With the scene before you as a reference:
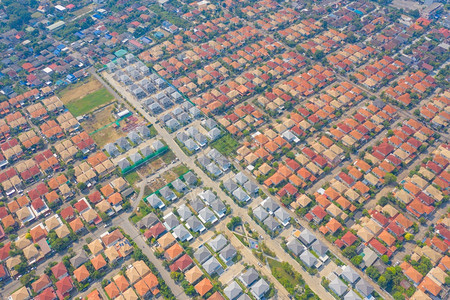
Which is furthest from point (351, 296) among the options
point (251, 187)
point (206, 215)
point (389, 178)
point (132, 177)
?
point (132, 177)

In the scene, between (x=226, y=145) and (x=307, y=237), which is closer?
(x=307, y=237)

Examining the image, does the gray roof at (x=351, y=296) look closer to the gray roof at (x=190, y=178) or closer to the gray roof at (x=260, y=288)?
the gray roof at (x=260, y=288)

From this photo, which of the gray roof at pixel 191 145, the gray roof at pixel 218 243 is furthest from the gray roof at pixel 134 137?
the gray roof at pixel 218 243

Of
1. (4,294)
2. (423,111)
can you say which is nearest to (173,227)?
(4,294)

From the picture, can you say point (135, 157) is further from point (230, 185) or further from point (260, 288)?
point (260, 288)

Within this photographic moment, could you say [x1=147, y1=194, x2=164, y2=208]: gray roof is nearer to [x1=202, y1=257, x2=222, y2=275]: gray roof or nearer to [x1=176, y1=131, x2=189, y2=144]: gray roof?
[x1=202, y1=257, x2=222, y2=275]: gray roof

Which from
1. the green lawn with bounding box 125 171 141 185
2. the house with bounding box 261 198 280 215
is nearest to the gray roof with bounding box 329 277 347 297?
the house with bounding box 261 198 280 215
